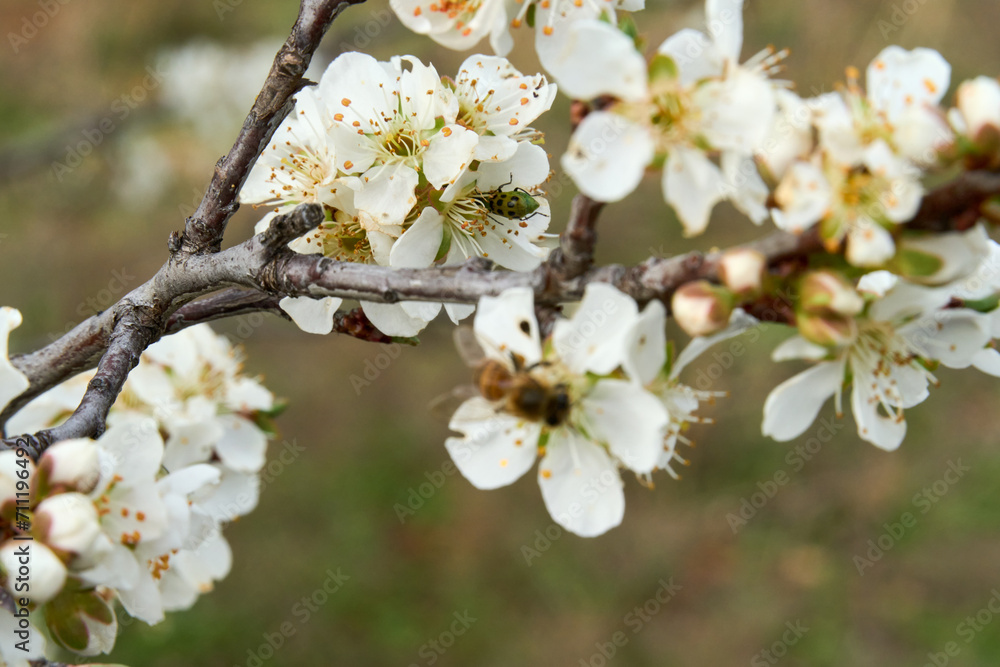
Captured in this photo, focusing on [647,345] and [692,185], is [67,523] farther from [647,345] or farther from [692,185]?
[692,185]

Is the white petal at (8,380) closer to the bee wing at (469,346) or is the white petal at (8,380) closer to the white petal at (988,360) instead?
the bee wing at (469,346)

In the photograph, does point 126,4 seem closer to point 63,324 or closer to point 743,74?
point 63,324

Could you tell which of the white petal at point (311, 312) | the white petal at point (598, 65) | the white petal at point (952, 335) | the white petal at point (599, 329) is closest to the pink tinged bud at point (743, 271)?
the white petal at point (599, 329)

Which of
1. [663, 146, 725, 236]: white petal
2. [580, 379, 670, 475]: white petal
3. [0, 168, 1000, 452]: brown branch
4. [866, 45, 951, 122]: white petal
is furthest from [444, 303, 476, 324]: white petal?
[866, 45, 951, 122]: white petal

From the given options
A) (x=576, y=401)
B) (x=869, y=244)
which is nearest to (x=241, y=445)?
(x=576, y=401)

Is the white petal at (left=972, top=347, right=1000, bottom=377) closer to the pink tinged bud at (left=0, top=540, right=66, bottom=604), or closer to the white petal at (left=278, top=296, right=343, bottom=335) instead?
the white petal at (left=278, top=296, right=343, bottom=335)

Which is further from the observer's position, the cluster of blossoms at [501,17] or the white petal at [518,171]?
the white petal at [518,171]

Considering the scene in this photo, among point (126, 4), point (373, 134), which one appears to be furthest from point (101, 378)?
point (126, 4)

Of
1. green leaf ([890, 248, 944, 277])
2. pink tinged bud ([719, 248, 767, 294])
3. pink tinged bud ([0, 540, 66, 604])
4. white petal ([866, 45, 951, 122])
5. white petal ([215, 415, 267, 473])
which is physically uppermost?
white petal ([866, 45, 951, 122])
